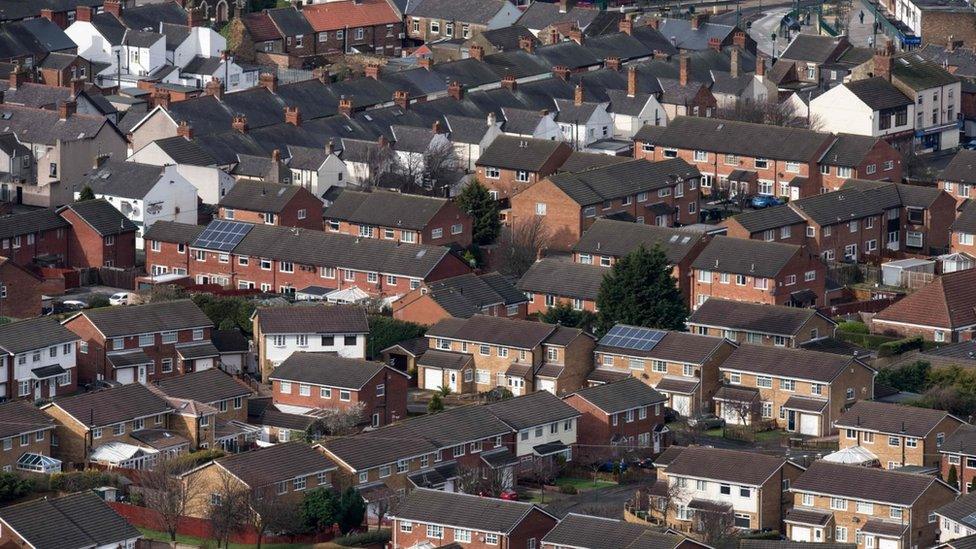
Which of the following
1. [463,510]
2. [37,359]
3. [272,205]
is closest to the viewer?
[463,510]

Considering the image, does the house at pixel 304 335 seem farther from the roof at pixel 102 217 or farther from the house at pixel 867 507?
the house at pixel 867 507

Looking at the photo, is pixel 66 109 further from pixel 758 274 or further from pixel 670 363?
pixel 670 363

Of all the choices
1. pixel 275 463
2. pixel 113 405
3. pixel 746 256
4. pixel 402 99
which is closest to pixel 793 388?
pixel 746 256

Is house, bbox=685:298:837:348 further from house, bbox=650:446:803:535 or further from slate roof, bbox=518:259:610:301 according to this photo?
house, bbox=650:446:803:535

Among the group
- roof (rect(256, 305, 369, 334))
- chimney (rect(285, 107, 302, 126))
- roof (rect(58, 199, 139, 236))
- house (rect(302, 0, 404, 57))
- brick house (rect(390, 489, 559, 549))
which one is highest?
house (rect(302, 0, 404, 57))

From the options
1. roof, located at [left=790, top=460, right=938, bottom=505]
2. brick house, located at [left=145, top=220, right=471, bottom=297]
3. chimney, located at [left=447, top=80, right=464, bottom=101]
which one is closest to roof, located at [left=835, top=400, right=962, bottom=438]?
roof, located at [left=790, top=460, right=938, bottom=505]

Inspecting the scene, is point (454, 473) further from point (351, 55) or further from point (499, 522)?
point (351, 55)

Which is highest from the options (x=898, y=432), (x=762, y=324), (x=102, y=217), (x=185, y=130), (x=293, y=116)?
(x=293, y=116)
